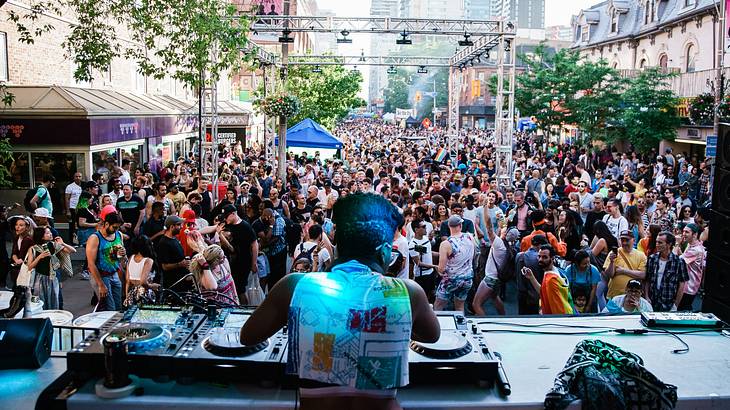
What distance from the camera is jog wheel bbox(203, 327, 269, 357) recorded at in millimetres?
3375

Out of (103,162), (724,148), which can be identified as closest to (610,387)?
(724,148)

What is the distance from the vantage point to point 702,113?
2389cm

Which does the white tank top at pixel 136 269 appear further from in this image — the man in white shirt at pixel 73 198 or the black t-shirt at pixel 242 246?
the man in white shirt at pixel 73 198

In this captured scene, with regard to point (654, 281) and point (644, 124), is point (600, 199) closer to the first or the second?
point (654, 281)

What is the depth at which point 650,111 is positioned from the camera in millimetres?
30312

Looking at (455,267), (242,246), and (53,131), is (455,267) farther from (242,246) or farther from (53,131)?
(53,131)

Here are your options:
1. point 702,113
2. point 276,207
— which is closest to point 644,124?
point 702,113

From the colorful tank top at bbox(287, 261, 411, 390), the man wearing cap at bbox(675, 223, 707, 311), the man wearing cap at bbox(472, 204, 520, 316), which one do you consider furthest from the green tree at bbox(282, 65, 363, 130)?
the colorful tank top at bbox(287, 261, 411, 390)

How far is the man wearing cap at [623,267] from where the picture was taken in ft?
27.7

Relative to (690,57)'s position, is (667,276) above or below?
below

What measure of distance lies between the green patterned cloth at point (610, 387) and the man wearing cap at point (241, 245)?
6.17 m

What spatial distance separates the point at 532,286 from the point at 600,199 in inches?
140

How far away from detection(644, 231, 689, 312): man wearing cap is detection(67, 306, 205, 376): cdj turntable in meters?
6.29

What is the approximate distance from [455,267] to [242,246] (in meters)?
2.81
